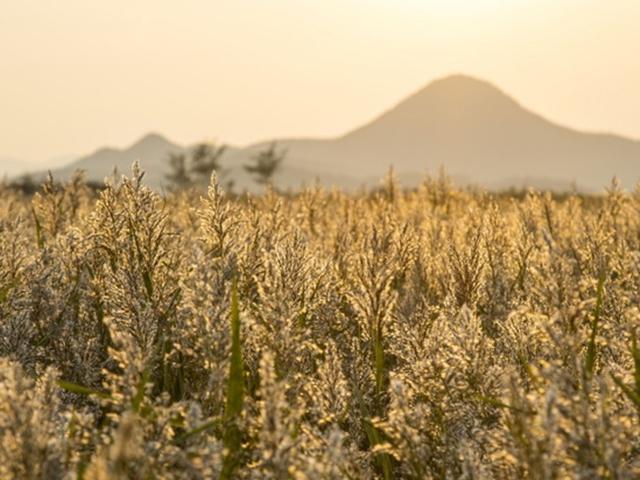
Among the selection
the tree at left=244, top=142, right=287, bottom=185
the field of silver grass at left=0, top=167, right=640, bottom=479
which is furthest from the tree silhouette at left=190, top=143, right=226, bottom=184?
the field of silver grass at left=0, top=167, right=640, bottom=479

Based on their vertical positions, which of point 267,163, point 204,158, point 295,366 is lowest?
point 295,366

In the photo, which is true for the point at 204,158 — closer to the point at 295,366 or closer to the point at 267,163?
the point at 267,163

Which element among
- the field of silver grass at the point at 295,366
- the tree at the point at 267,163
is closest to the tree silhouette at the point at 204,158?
the tree at the point at 267,163

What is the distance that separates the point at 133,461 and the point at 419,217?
250 inches

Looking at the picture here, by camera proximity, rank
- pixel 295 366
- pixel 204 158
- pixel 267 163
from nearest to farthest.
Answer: pixel 295 366 → pixel 204 158 → pixel 267 163

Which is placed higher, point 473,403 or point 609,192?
point 609,192

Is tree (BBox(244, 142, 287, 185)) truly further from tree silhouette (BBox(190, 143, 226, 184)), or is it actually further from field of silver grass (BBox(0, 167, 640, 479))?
field of silver grass (BBox(0, 167, 640, 479))

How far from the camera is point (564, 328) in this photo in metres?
1.84

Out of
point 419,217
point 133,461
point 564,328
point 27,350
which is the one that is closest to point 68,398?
point 27,350

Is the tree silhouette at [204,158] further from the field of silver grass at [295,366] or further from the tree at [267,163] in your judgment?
the field of silver grass at [295,366]

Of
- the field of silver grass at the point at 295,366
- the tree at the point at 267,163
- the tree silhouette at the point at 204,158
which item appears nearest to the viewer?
the field of silver grass at the point at 295,366

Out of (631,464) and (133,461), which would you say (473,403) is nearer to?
(631,464)

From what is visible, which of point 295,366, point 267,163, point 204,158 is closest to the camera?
point 295,366

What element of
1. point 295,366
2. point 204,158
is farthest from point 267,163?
point 295,366
